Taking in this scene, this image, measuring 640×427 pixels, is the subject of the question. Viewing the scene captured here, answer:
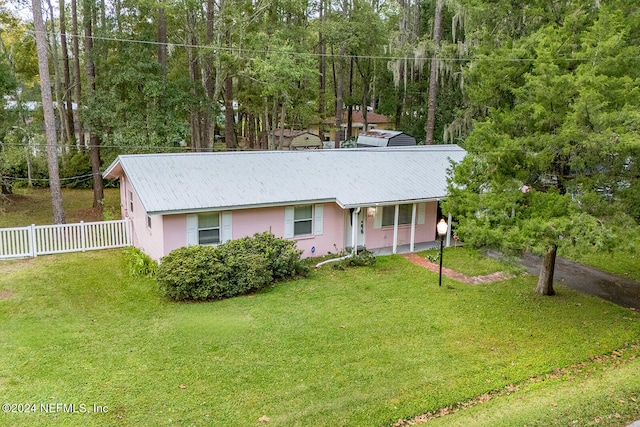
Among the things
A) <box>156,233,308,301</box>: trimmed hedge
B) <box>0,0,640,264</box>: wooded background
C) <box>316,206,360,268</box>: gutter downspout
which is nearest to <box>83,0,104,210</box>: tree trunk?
<box>0,0,640,264</box>: wooded background

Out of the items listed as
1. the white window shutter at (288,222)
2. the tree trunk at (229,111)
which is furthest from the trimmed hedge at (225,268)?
the tree trunk at (229,111)

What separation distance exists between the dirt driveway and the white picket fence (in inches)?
490

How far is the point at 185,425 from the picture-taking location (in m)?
6.54

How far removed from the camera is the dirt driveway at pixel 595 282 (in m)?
12.1

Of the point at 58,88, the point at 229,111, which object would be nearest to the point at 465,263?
the point at 229,111

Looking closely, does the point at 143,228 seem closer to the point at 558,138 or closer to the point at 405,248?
the point at 405,248

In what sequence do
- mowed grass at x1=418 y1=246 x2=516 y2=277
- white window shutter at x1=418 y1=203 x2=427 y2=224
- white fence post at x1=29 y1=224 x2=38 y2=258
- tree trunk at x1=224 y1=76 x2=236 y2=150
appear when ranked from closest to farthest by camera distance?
mowed grass at x1=418 y1=246 x2=516 y2=277, white fence post at x1=29 y1=224 x2=38 y2=258, white window shutter at x1=418 y1=203 x2=427 y2=224, tree trunk at x1=224 y1=76 x2=236 y2=150

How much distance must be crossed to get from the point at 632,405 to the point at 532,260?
8351 mm

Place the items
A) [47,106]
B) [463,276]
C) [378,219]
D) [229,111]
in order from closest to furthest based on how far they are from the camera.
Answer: [463,276] < [47,106] < [378,219] < [229,111]

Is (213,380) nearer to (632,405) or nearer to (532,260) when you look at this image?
(632,405)

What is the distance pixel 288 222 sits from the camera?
47.4ft

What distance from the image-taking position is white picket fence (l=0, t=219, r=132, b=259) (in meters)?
13.9

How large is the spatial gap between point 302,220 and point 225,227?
2.35 metres

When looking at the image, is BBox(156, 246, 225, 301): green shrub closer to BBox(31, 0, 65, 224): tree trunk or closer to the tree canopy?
the tree canopy
